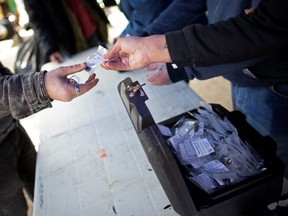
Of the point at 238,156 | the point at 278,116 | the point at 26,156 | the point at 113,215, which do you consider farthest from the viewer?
the point at 26,156

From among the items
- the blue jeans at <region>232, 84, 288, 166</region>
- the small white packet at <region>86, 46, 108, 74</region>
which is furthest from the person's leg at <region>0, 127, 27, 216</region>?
the blue jeans at <region>232, 84, 288, 166</region>

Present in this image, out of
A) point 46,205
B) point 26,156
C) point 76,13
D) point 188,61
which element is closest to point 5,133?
point 26,156

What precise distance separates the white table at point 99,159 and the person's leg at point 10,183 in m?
0.10

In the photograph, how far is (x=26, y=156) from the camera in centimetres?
121

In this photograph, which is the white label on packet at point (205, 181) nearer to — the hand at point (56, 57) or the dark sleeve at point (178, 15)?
the dark sleeve at point (178, 15)

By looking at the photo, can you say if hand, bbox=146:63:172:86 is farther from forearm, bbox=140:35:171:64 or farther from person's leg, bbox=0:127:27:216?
person's leg, bbox=0:127:27:216

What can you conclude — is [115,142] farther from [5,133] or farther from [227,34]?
[227,34]

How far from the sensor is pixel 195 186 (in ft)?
2.06

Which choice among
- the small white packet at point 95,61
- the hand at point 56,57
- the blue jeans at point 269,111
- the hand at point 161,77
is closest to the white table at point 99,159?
the hand at point 161,77

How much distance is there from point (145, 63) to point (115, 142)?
40 centimetres

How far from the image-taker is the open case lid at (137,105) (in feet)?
2.09

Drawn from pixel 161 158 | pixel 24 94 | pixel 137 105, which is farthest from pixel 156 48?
pixel 24 94

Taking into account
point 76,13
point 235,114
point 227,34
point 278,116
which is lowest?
point 278,116

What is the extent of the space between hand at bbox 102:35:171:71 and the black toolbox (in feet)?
0.29
